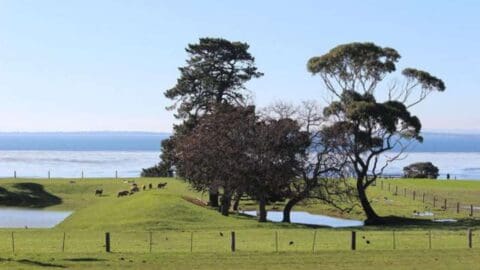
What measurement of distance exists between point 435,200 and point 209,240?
139 ft

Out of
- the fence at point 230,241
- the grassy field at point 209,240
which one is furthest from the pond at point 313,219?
the fence at point 230,241

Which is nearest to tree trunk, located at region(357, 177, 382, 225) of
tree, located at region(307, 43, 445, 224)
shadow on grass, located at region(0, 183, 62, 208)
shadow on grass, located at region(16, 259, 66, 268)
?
tree, located at region(307, 43, 445, 224)

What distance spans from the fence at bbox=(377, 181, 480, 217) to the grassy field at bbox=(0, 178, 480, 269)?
4.06ft

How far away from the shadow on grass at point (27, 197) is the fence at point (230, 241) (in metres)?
36.8

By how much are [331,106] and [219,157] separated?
11705mm

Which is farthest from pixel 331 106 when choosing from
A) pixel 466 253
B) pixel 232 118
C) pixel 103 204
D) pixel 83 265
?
pixel 83 265

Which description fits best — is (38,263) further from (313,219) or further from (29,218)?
(29,218)

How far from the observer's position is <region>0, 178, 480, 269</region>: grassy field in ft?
97.2

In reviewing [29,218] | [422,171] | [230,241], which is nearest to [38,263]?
[230,241]

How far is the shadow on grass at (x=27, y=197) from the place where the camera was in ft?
264

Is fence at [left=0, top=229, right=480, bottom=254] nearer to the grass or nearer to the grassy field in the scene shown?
the grassy field

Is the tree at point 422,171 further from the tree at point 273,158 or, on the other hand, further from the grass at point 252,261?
the grass at point 252,261

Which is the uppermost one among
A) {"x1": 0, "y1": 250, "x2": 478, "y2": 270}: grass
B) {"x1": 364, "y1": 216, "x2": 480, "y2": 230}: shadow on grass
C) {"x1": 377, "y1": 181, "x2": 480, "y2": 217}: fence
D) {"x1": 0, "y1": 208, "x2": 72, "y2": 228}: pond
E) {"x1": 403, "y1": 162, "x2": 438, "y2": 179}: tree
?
{"x1": 403, "y1": 162, "x2": 438, "y2": 179}: tree

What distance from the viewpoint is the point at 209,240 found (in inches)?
1560
